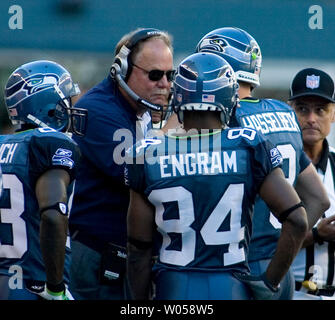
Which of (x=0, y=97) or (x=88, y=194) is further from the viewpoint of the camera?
(x=0, y=97)

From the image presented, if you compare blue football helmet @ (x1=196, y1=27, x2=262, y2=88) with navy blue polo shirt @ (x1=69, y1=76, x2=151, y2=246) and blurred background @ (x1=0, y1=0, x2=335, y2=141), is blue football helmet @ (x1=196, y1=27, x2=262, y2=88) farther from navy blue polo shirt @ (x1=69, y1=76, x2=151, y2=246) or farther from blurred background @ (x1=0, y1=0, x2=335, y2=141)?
blurred background @ (x1=0, y1=0, x2=335, y2=141)

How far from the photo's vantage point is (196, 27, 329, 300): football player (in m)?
4.70

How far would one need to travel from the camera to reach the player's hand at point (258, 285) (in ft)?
13.0

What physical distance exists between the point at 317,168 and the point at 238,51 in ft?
3.82

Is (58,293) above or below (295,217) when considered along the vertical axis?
below


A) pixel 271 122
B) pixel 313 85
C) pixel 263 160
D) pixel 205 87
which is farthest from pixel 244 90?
pixel 263 160

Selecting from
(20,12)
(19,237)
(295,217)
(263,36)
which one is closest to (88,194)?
(19,237)

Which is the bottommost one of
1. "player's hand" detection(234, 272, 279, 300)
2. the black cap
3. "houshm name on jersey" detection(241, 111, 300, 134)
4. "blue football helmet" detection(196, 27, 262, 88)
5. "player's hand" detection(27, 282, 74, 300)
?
"player's hand" detection(27, 282, 74, 300)

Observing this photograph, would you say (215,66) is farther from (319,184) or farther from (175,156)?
(319,184)

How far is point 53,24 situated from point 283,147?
31.4ft

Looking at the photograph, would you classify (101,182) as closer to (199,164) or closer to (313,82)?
(199,164)

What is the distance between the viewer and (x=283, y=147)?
473cm

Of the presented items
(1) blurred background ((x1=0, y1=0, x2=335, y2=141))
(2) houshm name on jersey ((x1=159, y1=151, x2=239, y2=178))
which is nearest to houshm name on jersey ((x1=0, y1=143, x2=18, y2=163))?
(2) houshm name on jersey ((x1=159, y1=151, x2=239, y2=178))

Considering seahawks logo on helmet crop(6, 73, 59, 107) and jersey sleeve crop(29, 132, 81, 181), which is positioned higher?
seahawks logo on helmet crop(6, 73, 59, 107)
